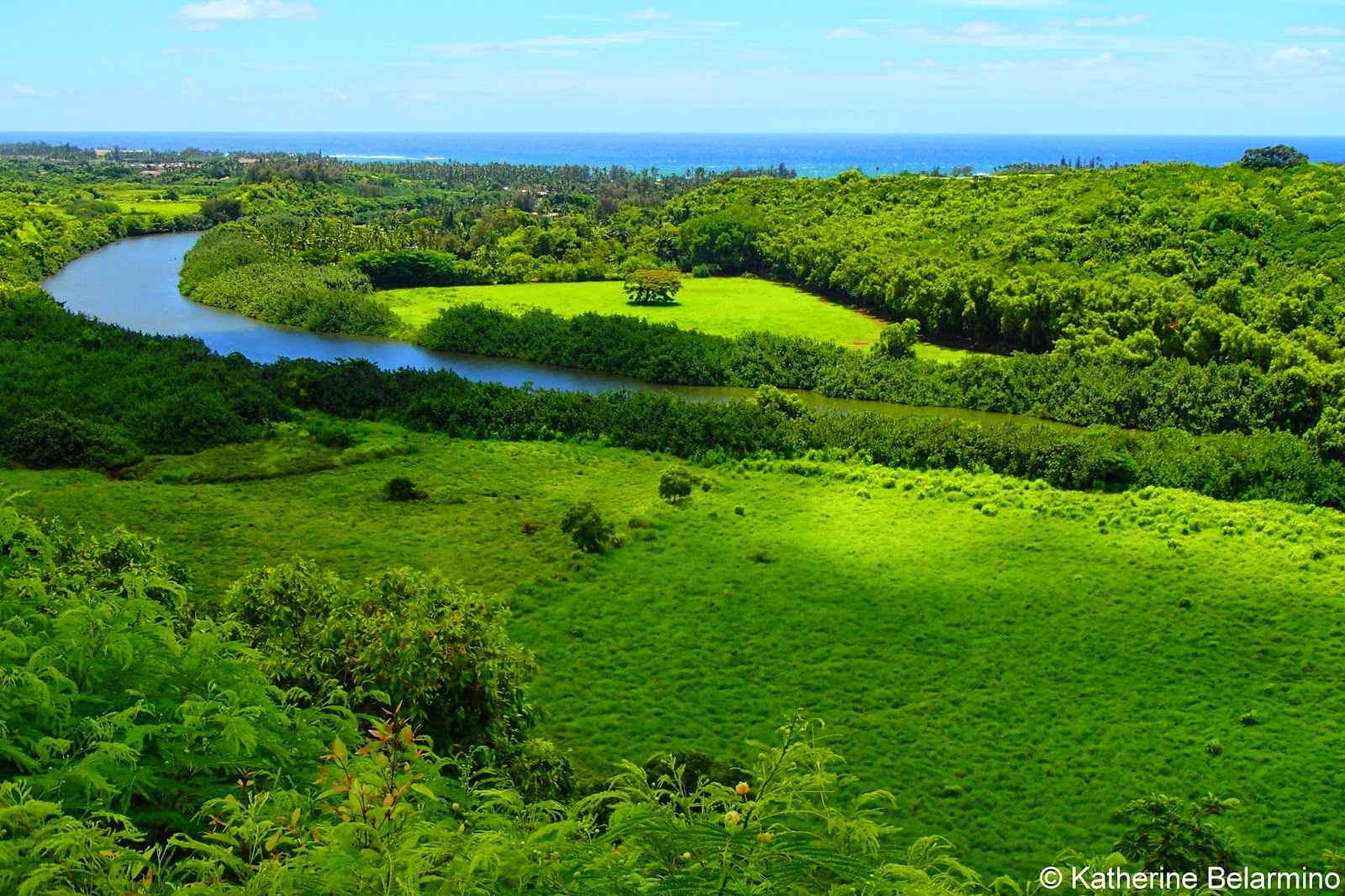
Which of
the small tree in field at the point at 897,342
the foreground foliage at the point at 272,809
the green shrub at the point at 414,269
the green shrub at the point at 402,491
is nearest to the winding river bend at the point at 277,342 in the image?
the small tree in field at the point at 897,342

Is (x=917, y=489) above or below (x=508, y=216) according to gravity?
below

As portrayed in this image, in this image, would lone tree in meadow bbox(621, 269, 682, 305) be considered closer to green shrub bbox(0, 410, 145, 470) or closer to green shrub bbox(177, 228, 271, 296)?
green shrub bbox(177, 228, 271, 296)

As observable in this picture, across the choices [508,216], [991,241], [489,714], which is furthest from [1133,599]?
[508,216]

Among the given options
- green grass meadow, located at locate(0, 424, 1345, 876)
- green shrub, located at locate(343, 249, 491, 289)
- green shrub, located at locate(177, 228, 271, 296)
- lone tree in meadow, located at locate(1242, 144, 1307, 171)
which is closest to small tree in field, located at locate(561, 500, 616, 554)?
green grass meadow, located at locate(0, 424, 1345, 876)

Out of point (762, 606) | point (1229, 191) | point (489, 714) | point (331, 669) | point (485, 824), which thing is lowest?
point (762, 606)

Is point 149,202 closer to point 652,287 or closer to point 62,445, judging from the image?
point 652,287

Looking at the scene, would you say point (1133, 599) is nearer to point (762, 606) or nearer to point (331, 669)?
point (762, 606)

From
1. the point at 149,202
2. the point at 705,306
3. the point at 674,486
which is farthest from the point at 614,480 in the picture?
the point at 149,202
